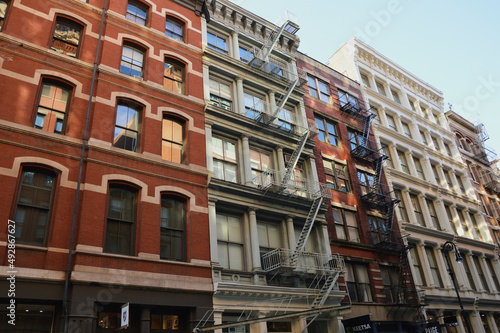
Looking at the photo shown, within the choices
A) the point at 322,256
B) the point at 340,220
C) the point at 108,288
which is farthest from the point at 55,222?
the point at 340,220

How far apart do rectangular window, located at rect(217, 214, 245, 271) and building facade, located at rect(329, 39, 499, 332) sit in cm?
1379

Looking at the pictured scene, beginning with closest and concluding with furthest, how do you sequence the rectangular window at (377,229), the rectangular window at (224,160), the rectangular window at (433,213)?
the rectangular window at (224,160) < the rectangular window at (377,229) < the rectangular window at (433,213)

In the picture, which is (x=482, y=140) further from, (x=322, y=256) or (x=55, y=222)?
(x=55, y=222)

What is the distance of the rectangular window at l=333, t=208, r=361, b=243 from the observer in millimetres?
24125

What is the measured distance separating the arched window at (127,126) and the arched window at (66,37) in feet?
10.2

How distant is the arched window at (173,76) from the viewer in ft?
66.5

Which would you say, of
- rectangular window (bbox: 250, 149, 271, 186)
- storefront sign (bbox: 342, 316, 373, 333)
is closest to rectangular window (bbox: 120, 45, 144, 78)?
rectangular window (bbox: 250, 149, 271, 186)

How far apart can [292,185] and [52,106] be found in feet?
39.5

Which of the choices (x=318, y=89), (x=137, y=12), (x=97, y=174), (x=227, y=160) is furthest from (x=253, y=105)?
(x=97, y=174)

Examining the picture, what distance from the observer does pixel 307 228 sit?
20.9 metres

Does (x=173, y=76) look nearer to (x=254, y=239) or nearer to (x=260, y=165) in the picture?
(x=260, y=165)

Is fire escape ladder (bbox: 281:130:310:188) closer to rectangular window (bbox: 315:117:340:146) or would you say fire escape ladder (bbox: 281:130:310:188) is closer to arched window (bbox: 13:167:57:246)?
rectangular window (bbox: 315:117:340:146)

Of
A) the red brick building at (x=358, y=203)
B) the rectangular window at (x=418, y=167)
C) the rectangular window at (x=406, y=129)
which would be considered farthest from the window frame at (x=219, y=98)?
the rectangular window at (x=406, y=129)

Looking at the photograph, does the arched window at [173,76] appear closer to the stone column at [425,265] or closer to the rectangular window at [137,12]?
the rectangular window at [137,12]
